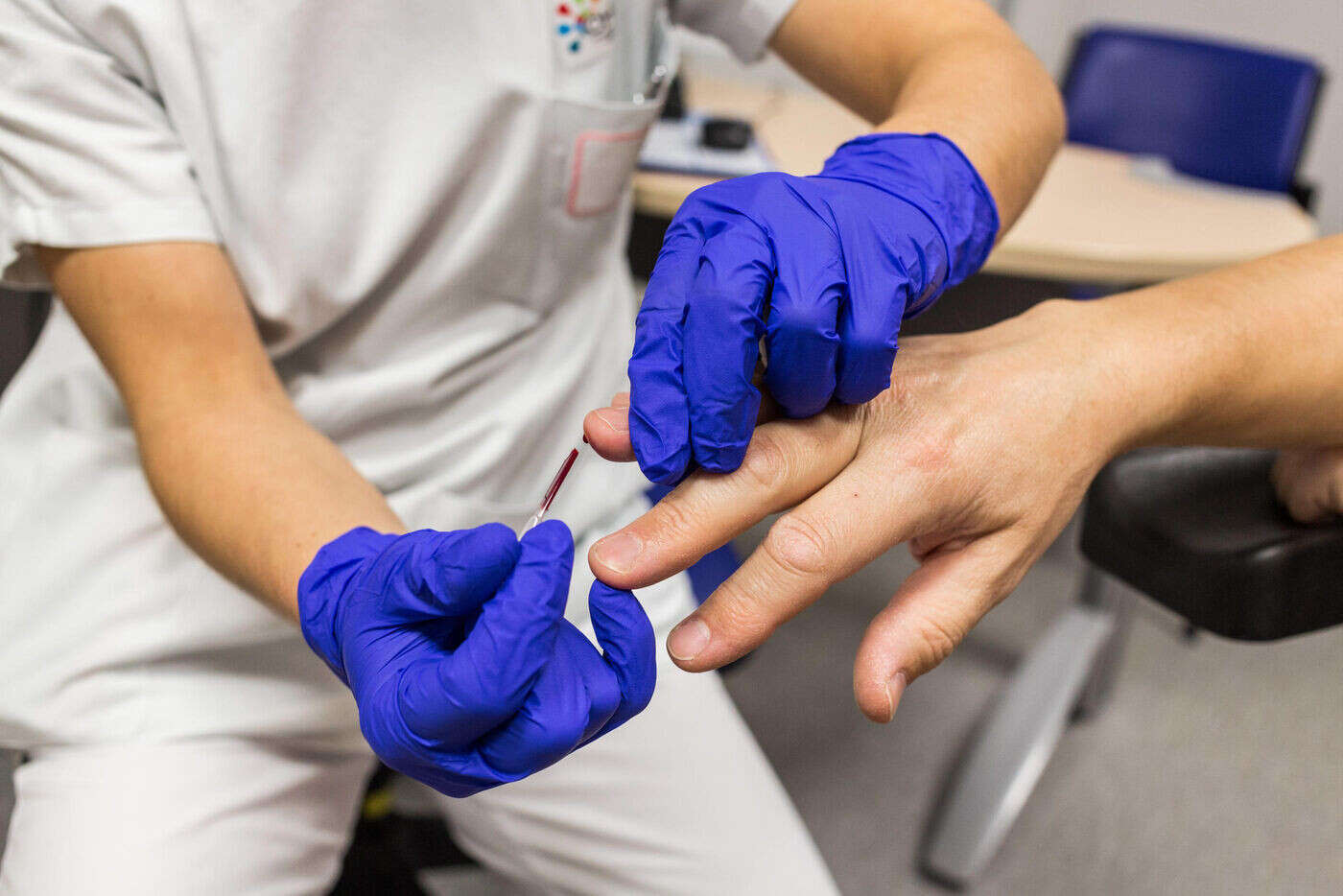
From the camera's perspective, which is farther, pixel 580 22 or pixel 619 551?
pixel 580 22

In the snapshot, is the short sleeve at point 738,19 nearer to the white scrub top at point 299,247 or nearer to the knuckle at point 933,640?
the white scrub top at point 299,247

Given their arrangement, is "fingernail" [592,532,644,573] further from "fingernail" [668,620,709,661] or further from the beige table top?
the beige table top

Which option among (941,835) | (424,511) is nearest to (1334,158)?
(941,835)

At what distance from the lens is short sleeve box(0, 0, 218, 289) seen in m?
0.64

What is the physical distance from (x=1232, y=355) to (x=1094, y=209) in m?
0.76

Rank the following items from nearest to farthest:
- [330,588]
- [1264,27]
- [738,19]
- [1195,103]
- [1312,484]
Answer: [330,588], [1312,484], [738,19], [1195,103], [1264,27]

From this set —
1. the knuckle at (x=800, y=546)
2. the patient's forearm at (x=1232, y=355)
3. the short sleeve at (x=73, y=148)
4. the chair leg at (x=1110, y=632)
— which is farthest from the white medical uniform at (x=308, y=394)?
the chair leg at (x=1110, y=632)

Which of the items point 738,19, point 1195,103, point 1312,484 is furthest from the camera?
point 1195,103

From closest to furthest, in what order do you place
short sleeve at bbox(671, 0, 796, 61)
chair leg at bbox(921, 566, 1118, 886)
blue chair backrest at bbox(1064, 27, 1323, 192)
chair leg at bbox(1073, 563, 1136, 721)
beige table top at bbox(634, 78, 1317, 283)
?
1. short sleeve at bbox(671, 0, 796, 61)
2. beige table top at bbox(634, 78, 1317, 283)
3. chair leg at bbox(921, 566, 1118, 886)
4. chair leg at bbox(1073, 563, 1136, 721)
5. blue chair backrest at bbox(1064, 27, 1323, 192)

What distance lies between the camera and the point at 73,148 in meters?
0.66

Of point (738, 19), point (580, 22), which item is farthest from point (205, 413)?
point (738, 19)

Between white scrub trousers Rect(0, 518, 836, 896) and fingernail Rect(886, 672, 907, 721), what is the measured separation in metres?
0.29

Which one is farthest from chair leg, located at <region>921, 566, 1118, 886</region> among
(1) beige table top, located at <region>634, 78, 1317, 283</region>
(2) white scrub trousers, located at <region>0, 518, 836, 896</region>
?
(2) white scrub trousers, located at <region>0, 518, 836, 896</region>

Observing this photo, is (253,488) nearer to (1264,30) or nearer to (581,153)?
(581,153)
